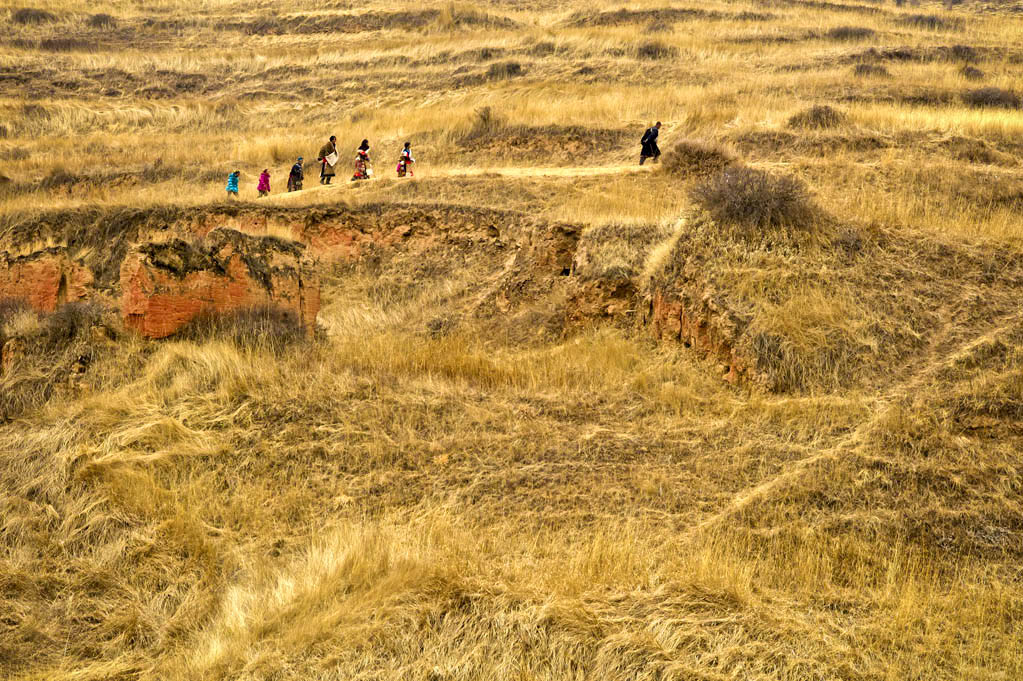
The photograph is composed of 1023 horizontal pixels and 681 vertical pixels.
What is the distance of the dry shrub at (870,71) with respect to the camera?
23.2m

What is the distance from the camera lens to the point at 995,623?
486cm

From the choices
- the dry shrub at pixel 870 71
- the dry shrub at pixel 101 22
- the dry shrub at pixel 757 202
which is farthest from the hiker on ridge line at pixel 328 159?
the dry shrub at pixel 101 22

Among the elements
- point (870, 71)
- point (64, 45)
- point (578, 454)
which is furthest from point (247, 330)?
point (64, 45)

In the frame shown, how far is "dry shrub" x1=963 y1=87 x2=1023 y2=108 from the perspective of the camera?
18.8m

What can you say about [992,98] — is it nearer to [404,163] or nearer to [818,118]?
[818,118]

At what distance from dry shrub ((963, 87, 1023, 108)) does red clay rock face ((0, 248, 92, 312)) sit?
20.2 m

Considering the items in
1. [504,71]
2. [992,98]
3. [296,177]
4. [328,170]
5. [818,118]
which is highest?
[504,71]

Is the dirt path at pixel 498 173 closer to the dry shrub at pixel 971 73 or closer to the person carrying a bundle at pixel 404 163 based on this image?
the person carrying a bundle at pixel 404 163

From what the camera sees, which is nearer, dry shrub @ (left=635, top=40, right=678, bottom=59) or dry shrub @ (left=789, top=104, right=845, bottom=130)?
dry shrub @ (left=789, top=104, right=845, bottom=130)

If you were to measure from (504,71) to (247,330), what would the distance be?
22.2m

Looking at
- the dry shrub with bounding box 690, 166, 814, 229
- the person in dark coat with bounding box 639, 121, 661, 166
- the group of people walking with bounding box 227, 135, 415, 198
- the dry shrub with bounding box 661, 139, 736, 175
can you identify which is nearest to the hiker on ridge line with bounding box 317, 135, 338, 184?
the group of people walking with bounding box 227, 135, 415, 198

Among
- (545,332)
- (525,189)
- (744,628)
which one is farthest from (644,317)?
(525,189)

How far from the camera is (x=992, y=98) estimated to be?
19047mm

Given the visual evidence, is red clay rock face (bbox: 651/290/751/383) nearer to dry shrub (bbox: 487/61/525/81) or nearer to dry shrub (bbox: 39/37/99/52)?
dry shrub (bbox: 487/61/525/81)
